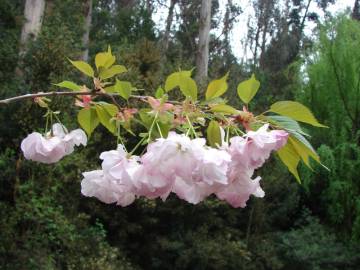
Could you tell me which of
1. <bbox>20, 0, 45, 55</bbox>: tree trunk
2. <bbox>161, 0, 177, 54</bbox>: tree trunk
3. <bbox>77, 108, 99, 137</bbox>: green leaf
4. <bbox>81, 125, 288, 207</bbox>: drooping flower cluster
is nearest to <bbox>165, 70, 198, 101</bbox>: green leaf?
<bbox>81, 125, 288, 207</bbox>: drooping flower cluster

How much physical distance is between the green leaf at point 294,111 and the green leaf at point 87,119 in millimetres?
355

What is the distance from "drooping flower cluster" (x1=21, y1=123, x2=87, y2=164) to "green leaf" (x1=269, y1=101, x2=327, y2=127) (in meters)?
0.35

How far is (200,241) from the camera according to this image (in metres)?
7.16

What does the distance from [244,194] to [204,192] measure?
7cm

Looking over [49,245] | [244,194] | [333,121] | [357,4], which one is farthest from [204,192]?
[357,4]

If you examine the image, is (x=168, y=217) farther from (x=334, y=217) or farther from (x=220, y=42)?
(x=220, y=42)

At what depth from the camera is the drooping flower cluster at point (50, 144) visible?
3.01 feet

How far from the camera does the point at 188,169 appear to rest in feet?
2.23

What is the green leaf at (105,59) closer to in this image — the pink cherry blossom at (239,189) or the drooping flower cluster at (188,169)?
the drooping flower cluster at (188,169)

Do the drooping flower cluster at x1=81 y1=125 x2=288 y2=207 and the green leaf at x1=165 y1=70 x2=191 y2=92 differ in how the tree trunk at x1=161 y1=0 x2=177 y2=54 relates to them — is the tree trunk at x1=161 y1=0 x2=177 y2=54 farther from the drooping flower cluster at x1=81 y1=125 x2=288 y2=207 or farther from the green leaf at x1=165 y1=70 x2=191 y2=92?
the drooping flower cluster at x1=81 y1=125 x2=288 y2=207

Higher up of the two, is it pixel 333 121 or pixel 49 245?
pixel 333 121

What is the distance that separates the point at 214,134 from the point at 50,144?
0.30 m

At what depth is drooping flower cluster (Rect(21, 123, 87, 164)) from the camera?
916 millimetres

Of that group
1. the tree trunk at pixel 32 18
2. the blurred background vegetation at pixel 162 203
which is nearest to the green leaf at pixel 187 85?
the blurred background vegetation at pixel 162 203
